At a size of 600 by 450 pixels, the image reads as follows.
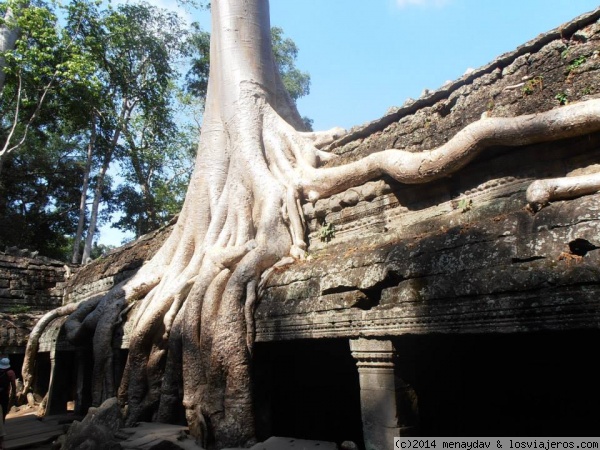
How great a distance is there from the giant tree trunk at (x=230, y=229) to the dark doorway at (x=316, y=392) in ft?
2.97

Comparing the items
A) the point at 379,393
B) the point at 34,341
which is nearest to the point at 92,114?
the point at 34,341

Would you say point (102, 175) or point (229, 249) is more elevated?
point (102, 175)

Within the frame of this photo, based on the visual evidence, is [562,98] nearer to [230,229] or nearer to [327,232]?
[327,232]

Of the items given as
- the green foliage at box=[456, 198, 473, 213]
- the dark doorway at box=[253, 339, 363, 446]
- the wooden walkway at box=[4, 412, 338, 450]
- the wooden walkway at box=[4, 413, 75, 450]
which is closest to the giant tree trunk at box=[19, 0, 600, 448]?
the wooden walkway at box=[4, 412, 338, 450]

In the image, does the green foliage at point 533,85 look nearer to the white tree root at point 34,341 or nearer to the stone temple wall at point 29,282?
the white tree root at point 34,341

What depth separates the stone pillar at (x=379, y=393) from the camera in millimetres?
2904

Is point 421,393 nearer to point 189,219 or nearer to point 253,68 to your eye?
point 189,219

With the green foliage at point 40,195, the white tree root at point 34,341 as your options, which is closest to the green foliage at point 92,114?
the green foliage at point 40,195

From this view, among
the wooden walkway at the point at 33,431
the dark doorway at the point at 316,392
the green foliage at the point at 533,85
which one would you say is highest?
the green foliage at the point at 533,85

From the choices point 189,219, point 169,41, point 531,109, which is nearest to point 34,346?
point 189,219

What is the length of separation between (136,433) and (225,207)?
8.24 ft

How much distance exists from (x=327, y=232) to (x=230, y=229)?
115 cm

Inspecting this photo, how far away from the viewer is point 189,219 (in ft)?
20.0

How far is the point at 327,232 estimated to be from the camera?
4.85 meters
